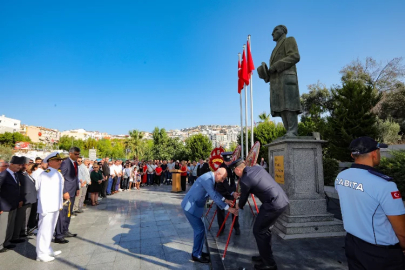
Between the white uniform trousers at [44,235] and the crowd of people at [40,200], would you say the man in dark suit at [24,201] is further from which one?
the white uniform trousers at [44,235]

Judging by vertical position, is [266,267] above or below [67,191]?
below

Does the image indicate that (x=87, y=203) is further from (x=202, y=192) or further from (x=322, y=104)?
(x=322, y=104)

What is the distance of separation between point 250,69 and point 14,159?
34.4 feet

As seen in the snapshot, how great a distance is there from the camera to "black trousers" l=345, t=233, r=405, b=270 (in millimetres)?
1831

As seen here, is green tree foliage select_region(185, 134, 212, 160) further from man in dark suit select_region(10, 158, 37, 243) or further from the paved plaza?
man in dark suit select_region(10, 158, 37, 243)

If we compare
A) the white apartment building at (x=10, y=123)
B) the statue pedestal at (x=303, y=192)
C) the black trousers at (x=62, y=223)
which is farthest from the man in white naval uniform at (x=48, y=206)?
the white apartment building at (x=10, y=123)

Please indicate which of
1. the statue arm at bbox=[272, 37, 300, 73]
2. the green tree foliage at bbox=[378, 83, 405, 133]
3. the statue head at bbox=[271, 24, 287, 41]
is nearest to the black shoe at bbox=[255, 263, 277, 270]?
the statue arm at bbox=[272, 37, 300, 73]

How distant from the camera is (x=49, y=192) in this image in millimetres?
4512

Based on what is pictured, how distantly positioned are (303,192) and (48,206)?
5.51 meters

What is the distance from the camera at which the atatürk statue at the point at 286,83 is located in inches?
222

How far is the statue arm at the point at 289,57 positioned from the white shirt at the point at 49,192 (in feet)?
19.0

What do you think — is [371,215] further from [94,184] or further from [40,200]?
[94,184]

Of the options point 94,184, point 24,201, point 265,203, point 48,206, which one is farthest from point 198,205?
point 94,184

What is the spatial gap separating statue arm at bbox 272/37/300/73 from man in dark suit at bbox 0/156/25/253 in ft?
22.5
